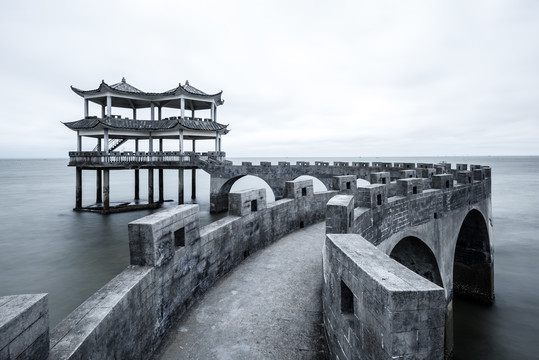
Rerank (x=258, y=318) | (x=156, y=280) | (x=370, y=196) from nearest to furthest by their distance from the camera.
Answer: (x=156, y=280)
(x=258, y=318)
(x=370, y=196)

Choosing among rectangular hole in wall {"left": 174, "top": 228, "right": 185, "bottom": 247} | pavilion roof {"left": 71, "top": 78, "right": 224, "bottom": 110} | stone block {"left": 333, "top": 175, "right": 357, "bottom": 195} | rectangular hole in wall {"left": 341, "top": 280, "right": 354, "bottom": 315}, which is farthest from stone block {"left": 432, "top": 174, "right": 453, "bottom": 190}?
pavilion roof {"left": 71, "top": 78, "right": 224, "bottom": 110}

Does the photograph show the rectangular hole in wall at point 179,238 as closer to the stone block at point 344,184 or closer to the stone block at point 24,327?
the stone block at point 24,327

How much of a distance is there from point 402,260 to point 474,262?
18.5 feet

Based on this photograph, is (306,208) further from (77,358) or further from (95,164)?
(95,164)

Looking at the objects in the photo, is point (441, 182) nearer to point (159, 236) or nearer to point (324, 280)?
point (324, 280)

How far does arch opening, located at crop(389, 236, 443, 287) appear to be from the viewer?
11.4 meters

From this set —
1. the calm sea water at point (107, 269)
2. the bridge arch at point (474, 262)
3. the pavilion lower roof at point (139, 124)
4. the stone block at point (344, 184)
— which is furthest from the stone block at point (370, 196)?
the pavilion lower roof at point (139, 124)

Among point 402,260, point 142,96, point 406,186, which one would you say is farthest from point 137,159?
point 406,186

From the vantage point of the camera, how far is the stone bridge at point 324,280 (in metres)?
2.62

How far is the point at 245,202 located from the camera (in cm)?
757

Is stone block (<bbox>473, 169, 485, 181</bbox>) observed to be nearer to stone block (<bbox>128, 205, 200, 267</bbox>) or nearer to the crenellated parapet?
the crenellated parapet

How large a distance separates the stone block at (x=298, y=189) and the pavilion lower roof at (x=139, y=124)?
17.3 metres

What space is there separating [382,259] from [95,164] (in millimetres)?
26298

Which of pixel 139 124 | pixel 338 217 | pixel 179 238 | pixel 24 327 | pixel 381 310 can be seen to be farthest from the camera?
pixel 139 124
